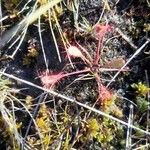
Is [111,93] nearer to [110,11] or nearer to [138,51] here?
[138,51]

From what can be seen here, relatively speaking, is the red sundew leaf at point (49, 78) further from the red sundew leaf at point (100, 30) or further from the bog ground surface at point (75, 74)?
the red sundew leaf at point (100, 30)

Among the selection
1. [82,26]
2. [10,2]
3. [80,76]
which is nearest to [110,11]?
[82,26]

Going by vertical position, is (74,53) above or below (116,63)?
above

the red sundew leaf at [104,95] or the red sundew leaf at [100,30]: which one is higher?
the red sundew leaf at [100,30]

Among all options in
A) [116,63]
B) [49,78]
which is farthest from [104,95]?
[49,78]

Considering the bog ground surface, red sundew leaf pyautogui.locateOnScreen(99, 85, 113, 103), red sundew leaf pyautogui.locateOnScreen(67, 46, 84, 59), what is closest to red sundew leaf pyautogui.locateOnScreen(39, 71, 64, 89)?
the bog ground surface

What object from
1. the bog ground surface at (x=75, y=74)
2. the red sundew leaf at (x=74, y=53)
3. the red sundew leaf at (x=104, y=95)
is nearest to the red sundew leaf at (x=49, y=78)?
the bog ground surface at (x=75, y=74)

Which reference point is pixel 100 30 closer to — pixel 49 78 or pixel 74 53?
pixel 74 53

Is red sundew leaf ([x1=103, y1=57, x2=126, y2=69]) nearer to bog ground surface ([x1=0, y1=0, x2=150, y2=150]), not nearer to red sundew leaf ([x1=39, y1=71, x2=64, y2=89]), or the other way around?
bog ground surface ([x1=0, y1=0, x2=150, y2=150])

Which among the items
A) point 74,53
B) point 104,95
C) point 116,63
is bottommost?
point 104,95
